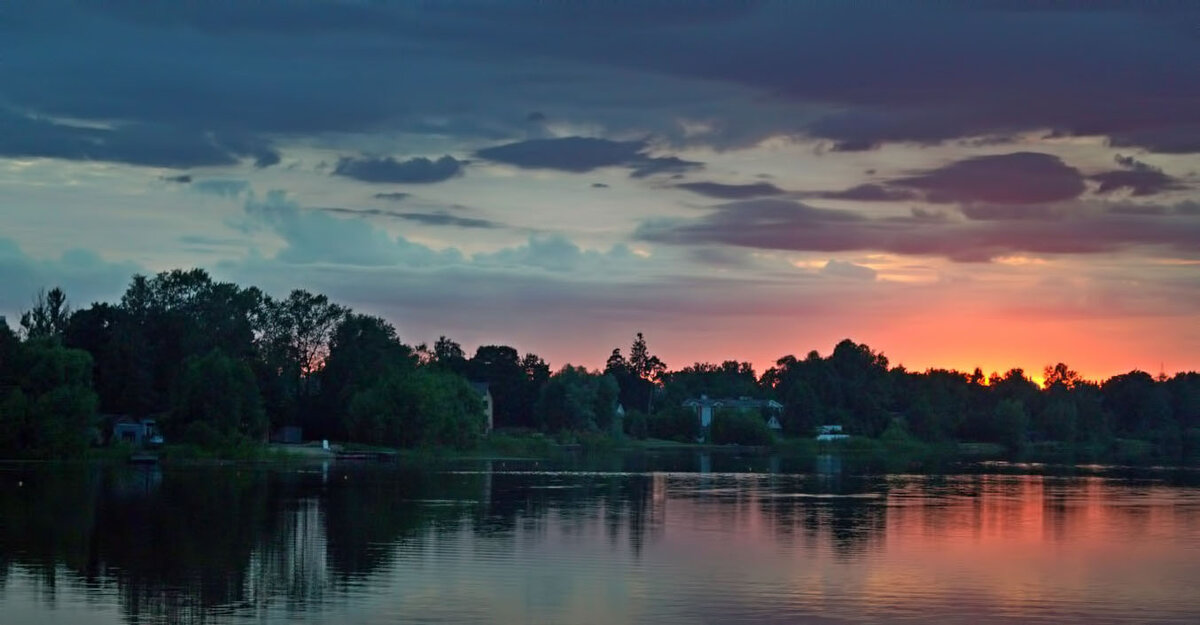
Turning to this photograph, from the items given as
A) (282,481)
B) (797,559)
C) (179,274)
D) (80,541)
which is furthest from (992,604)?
(179,274)

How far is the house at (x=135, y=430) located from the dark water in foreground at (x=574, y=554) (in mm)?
38986

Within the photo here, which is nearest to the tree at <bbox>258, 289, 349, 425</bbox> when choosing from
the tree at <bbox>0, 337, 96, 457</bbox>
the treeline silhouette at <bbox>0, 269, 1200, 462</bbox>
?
the treeline silhouette at <bbox>0, 269, 1200, 462</bbox>

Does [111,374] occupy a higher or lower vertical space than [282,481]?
higher

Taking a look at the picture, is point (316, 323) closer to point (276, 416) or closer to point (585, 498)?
point (276, 416)

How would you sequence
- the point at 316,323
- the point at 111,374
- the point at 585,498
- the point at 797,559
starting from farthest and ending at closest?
1. the point at 316,323
2. the point at 111,374
3. the point at 585,498
4. the point at 797,559

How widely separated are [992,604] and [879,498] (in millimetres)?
42967

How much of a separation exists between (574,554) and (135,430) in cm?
8784

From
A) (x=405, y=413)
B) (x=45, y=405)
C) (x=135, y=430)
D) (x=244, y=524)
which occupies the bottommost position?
(x=244, y=524)

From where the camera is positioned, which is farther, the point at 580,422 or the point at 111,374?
the point at 580,422

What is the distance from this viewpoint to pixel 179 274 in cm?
14425

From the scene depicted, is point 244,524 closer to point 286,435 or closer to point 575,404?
point 286,435

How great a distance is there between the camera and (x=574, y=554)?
4728 cm

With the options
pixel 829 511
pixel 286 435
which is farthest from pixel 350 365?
pixel 829 511

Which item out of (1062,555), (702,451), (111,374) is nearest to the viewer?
(1062,555)
